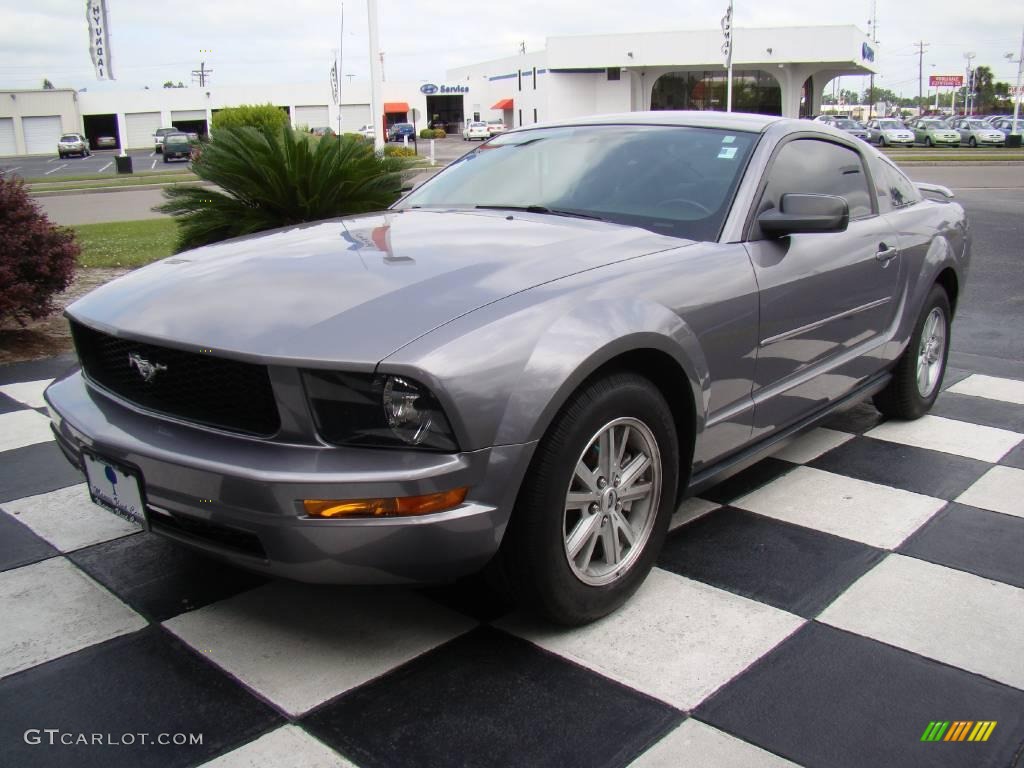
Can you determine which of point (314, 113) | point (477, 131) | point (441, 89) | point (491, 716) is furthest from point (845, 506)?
point (441, 89)

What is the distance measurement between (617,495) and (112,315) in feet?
5.12

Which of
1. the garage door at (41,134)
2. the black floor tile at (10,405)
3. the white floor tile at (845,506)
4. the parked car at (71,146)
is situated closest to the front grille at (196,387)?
the white floor tile at (845,506)

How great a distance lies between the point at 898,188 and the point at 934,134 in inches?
1737

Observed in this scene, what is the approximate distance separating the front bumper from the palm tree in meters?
4.27

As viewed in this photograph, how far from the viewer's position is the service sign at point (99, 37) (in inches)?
1486

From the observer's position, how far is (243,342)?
2.34m

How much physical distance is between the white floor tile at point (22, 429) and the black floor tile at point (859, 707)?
11.6 feet

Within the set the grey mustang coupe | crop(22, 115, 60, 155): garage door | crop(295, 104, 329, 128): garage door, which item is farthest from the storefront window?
the grey mustang coupe

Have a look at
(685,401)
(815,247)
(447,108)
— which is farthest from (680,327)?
(447,108)

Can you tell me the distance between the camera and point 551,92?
59.3 meters

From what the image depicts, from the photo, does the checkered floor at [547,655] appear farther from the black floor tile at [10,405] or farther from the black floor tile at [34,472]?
the black floor tile at [10,405]

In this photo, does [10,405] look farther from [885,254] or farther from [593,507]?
[885,254]

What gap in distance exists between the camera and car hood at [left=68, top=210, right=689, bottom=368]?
232cm

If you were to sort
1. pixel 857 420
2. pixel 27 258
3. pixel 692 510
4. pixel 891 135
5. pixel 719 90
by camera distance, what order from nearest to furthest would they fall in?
pixel 692 510 → pixel 857 420 → pixel 27 258 → pixel 891 135 → pixel 719 90
